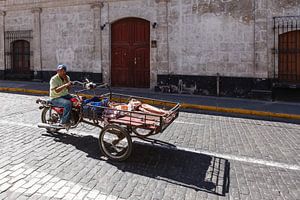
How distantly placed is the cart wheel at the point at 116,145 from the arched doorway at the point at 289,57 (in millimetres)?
8752

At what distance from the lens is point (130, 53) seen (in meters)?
15.0

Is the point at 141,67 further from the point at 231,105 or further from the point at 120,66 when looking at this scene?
Answer: the point at 231,105

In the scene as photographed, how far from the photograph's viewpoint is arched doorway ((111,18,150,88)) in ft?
48.0

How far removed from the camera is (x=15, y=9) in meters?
17.9

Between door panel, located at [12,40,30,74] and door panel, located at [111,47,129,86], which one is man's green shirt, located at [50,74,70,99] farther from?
door panel, located at [12,40,30,74]

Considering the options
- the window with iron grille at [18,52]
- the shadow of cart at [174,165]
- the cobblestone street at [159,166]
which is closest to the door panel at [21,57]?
the window with iron grille at [18,52]

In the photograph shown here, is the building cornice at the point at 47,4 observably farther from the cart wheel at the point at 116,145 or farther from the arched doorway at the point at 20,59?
the cart wheel at the point at 116,145

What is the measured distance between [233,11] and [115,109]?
8880 mm

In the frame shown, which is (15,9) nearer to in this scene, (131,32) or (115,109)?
(131,32)

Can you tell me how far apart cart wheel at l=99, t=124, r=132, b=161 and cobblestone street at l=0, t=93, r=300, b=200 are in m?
0.16

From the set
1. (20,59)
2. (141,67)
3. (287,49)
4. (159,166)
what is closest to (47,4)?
(20,59)

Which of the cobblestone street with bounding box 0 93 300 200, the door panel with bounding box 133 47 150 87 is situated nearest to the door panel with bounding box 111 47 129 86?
the door panel with bounding box 133 47 150 87

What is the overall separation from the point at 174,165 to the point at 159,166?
27 cm

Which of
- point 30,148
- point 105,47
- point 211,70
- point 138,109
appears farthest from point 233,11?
point 30,148
